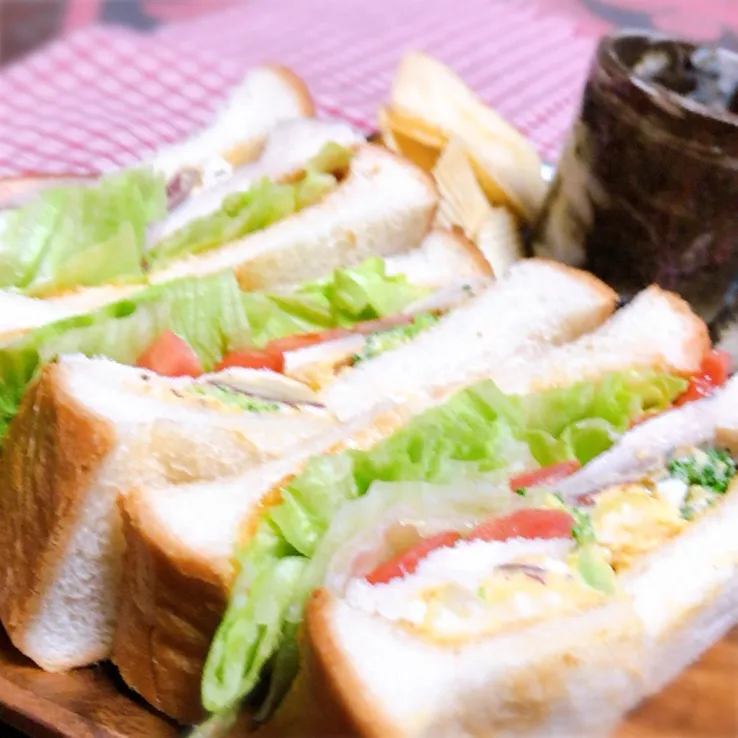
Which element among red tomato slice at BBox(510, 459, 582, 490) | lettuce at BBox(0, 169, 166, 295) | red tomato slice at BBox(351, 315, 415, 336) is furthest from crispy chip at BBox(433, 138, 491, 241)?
red tomato slice at BBox(510, 459, 582, 490)

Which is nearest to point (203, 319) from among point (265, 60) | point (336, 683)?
point (336, 683)

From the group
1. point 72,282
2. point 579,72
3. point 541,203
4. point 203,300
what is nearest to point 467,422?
point 203,300

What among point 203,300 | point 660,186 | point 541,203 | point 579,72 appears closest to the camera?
point 203,300

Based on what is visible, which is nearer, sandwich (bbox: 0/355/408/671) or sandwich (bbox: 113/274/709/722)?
sandwich (bbox: 113/274/709/722)

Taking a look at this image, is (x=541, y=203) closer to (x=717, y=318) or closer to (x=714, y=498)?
(x=717, y=318)

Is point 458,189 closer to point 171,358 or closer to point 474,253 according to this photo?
point 474,253

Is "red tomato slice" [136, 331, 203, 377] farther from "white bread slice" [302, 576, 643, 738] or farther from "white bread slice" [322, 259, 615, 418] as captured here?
"white bread slice" [302, 576, 643, 738]
